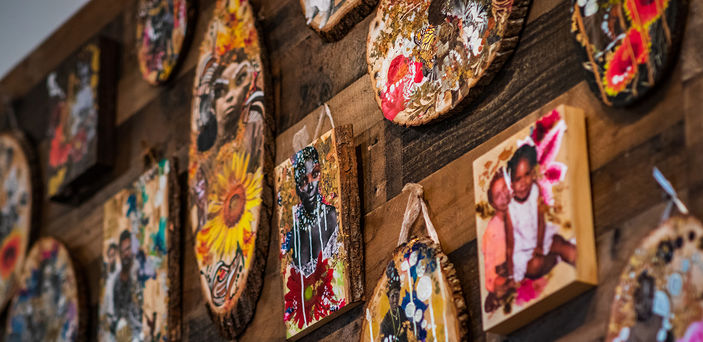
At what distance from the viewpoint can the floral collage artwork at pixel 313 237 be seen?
164 centimetres

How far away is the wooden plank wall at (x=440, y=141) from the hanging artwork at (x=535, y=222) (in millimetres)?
22

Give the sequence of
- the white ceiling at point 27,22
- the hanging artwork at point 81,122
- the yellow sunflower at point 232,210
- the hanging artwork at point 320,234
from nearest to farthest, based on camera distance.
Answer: the hanging artwork at point 320,234 < the yellow sunflower at point 232,210 < the hanging artwork at point 81,122 < the white ceiling at point 27,22

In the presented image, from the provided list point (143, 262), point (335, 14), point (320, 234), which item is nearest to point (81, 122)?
point (143, 262)

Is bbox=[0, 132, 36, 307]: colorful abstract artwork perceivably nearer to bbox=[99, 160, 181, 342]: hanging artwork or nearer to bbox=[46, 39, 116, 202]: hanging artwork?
bbox=[46, 39, 116, 202]: hanging artwork

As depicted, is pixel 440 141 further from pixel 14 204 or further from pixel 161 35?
pixel 14 204

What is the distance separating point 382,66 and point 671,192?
630mm

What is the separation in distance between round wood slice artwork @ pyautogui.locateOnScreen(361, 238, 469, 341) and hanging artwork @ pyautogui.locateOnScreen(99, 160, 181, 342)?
635mm

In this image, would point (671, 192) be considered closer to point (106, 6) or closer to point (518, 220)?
point (518, 220)

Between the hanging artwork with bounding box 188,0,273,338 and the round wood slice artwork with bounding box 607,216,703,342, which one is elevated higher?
the round wood slice artwork with bounding box 607,216,703,342

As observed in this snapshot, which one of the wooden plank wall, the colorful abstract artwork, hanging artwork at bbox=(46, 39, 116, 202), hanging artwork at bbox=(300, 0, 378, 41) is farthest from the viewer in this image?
the colorful abstract artwork

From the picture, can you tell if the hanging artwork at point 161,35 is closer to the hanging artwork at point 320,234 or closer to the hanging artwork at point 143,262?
the hanging artwork at point 143,262

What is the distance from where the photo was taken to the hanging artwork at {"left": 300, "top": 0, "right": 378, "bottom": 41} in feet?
5.90

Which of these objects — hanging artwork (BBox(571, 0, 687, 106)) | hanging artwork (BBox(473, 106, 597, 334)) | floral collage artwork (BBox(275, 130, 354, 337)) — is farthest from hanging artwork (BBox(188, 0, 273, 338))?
hanging artwork (BBox(571, 0, 687, 106))

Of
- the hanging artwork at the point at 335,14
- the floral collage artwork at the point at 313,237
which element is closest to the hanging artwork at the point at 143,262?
the floral collage artwork at the point at 313,237
